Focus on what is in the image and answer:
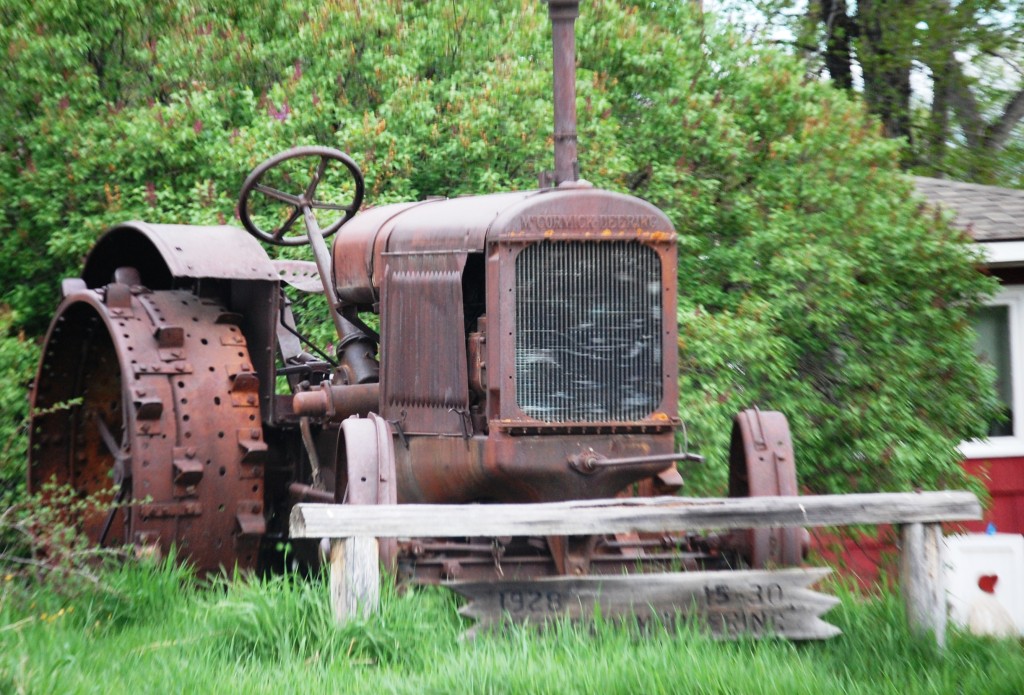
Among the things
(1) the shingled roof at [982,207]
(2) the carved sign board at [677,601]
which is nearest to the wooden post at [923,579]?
(2) the carved sign board at [677,601]

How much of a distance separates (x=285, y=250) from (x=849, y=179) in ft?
12.2

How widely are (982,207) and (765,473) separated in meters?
6.29

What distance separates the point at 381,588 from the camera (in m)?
4.66

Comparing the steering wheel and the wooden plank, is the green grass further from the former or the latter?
the steering wheel

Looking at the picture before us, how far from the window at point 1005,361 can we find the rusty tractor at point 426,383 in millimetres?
5215

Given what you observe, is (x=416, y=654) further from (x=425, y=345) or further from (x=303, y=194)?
(x=303, y=194)

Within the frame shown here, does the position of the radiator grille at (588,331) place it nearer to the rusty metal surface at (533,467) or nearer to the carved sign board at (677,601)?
the rusty metal surface at (533,467)

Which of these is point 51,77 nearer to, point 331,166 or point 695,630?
point 331,166

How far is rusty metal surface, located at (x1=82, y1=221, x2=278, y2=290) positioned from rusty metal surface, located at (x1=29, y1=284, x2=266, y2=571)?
0.83 ft

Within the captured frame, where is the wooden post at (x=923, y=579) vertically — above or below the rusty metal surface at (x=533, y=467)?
below

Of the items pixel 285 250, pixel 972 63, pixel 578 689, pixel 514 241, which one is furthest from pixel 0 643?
pixel 972 63

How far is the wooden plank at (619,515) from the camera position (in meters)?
4.46

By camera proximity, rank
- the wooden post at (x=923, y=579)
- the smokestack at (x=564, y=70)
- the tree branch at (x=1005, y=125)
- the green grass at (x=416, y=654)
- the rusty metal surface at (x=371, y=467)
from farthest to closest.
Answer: the tree branch at (x=1005, y=125) → the smokestack at (x=564, y=70) → the rusty metal surface at (x=371, y=467) → the wooden post at (x=923, y=579) → the green grass at (x=416, y=654)

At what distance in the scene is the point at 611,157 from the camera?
9.01 metres
